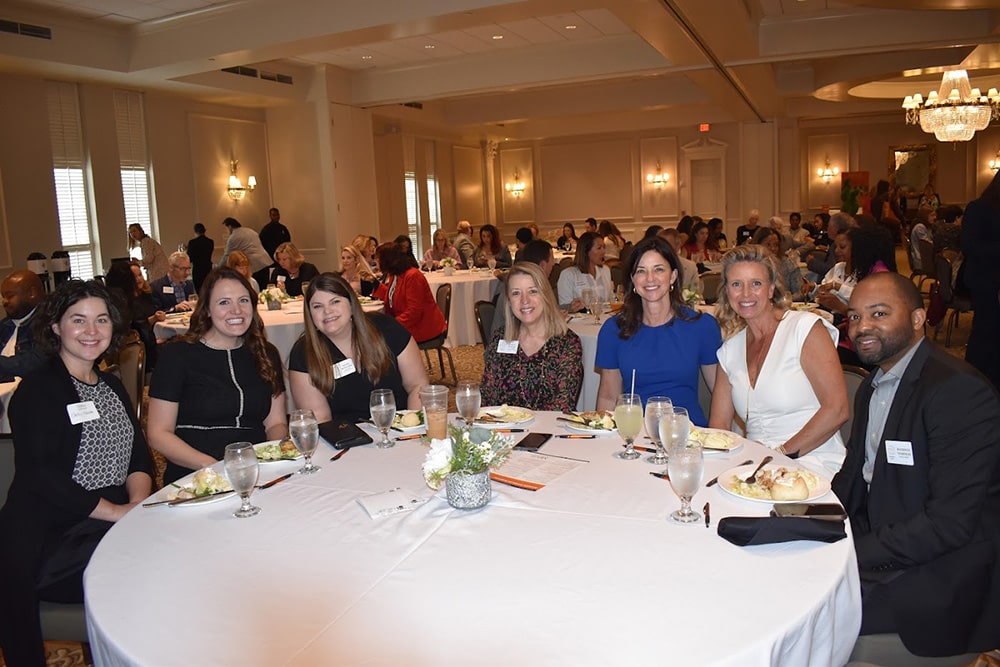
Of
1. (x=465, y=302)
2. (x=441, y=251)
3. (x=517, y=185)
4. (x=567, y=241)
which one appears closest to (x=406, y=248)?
(x=465, y=302)

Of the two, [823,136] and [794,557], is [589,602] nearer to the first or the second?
[794,557]

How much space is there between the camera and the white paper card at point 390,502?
6.10 feet

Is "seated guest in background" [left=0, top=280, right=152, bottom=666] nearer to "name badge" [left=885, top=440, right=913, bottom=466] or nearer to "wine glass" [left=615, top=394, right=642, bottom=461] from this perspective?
"wine glass" [left=615, top=394, right=642, bottom=461]

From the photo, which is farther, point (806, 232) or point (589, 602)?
point (806, 232)

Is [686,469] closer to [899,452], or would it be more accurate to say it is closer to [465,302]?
[899,452]

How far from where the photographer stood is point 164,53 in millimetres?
8836

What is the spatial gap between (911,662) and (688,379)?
1495 mm

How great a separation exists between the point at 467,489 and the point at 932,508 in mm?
1061

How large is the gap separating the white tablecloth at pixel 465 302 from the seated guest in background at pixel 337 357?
5.26m

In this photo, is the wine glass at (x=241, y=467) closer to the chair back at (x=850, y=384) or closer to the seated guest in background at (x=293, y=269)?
the chair back at (x=850, y=384)

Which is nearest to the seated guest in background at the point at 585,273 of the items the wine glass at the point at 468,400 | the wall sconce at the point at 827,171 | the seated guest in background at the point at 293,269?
the seated guest in background at the point at 293,269

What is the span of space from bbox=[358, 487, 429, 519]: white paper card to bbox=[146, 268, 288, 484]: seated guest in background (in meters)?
1.10

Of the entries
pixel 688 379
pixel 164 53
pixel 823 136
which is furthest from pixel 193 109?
pixel 823 136

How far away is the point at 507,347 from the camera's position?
3.28 metres
